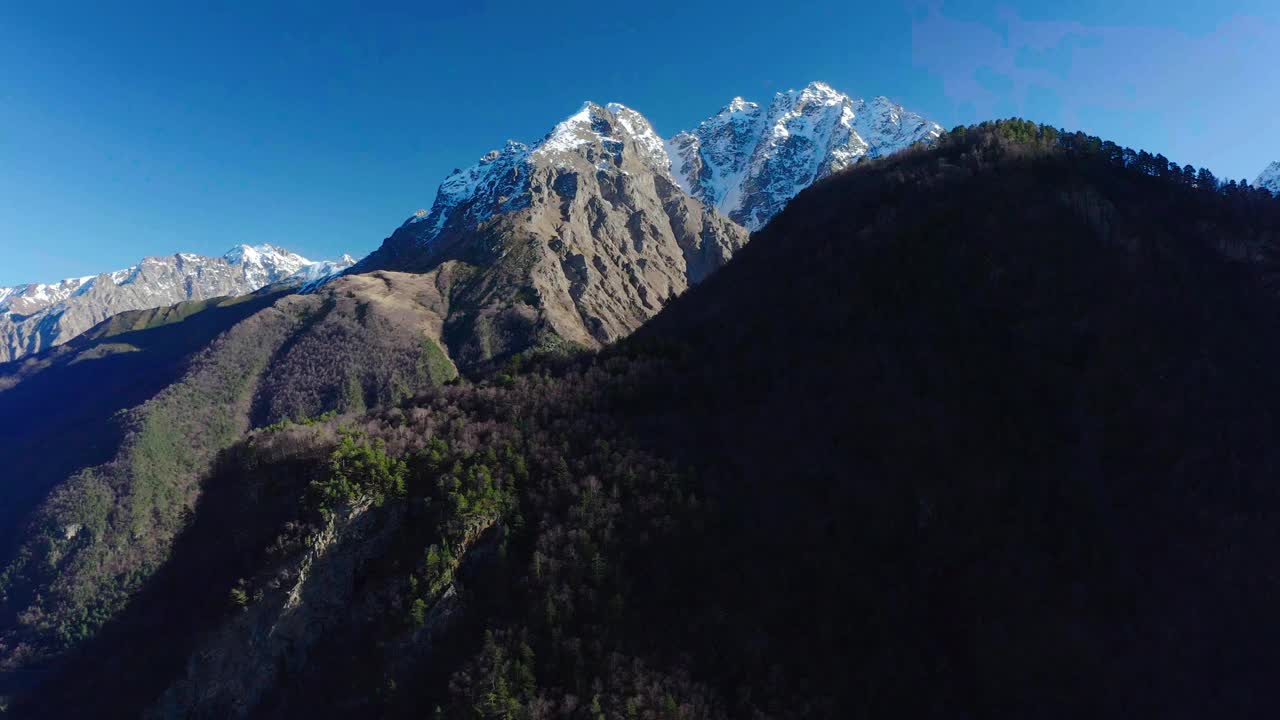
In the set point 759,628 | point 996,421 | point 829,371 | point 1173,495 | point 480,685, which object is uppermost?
point 829,371

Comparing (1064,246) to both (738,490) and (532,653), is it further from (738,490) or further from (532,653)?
(532,653)

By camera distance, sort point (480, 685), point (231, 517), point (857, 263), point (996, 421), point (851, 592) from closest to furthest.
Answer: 1. point (480, 685)
2. point (851, 592)
3. point (231, 517)
4. point (996, 421)
5. point (857, 263)

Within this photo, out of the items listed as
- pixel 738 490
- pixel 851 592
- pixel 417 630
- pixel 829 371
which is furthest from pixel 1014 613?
pixel 417 630

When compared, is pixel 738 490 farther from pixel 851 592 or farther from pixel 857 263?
pixel 857 263

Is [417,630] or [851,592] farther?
[851,592]

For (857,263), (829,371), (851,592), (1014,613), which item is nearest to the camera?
(1014,613)

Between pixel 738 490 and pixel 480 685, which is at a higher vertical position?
pixel 738 490
